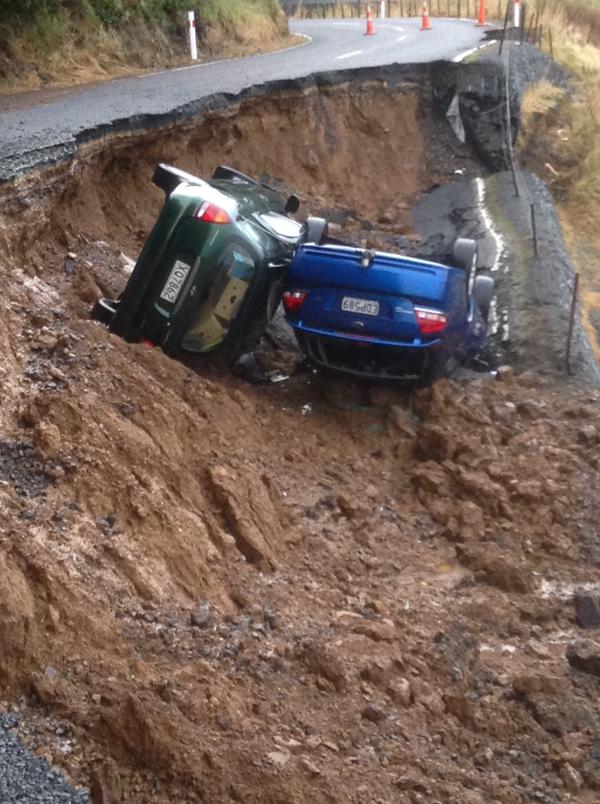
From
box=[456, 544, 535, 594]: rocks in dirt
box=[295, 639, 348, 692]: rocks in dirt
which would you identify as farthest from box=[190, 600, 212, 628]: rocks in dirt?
box=[456, 544, 535, 594]: rocks in dirt

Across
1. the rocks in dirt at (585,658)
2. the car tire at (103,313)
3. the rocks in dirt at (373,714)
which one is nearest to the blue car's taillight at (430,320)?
the car tire at (103,313)

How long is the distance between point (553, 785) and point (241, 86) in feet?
35.5

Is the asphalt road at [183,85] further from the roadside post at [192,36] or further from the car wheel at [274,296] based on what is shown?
the car wheel at [274,296]

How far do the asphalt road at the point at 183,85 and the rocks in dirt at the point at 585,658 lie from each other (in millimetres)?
5203

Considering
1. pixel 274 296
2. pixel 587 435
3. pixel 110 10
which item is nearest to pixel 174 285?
pixel 274 296

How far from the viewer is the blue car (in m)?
7.70

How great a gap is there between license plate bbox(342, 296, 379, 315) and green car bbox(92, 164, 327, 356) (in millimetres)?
678

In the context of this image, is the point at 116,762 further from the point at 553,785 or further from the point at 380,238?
the point at 380,238

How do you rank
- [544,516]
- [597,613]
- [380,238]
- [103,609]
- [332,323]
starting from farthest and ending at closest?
[380,238], [332,323], [544,516], [597,613], [103,609]

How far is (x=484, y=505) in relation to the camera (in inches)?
292

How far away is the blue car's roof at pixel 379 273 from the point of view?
768 centimetres

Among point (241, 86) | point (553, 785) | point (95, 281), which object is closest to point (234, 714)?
point (553, 785)

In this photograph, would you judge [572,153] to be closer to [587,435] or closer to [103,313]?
[587,435]

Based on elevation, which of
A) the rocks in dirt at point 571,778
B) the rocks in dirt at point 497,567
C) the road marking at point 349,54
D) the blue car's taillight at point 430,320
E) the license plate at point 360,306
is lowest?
the rocks in dirt at point 497,567
